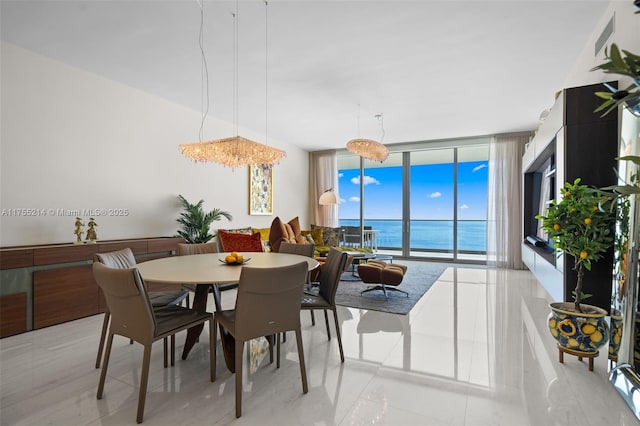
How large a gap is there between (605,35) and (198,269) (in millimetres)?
3956

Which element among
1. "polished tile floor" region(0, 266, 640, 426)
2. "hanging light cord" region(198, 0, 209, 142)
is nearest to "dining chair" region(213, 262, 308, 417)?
"polished tile floor" region(0, 266, 640, 426)

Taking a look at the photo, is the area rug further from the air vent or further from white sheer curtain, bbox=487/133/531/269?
the air vent

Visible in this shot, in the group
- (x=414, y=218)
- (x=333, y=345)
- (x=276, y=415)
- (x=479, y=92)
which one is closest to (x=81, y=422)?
(x=276, y=415)

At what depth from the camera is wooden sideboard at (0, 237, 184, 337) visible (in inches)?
118

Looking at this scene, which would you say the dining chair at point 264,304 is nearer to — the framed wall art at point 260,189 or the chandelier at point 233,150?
the chandelier at point 233,150

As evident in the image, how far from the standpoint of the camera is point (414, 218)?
812cm

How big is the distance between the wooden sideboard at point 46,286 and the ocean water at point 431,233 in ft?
20.9

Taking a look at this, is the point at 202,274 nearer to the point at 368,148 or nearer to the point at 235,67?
the point at 235,67

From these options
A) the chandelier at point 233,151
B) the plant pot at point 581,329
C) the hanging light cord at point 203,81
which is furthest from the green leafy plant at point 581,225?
the hanging light cord at point 203,81

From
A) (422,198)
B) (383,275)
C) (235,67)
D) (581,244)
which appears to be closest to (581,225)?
(581,244)

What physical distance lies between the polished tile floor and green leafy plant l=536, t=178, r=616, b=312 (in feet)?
2.36

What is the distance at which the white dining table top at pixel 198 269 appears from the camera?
76.1 inches

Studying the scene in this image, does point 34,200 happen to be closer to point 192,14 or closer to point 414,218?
point 192,14

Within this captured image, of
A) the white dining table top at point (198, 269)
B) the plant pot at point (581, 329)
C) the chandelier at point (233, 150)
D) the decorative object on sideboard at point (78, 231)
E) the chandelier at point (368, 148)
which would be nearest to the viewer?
the white dining table top at point (198, 269)
